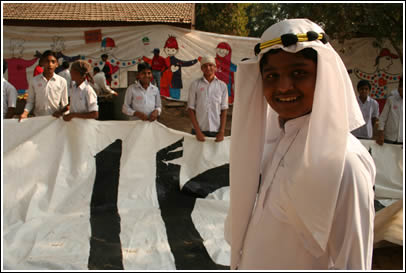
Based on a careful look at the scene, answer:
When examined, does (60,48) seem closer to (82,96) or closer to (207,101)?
(82,96)

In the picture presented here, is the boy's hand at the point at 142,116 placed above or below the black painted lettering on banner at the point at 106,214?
above

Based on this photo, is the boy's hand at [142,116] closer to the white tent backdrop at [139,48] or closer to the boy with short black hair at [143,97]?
the boy with short black hair at [143,97]

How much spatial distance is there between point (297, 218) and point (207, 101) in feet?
11.9

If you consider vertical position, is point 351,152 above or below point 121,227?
above

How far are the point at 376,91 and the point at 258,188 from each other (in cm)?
916

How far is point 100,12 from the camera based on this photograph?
10.5 metres

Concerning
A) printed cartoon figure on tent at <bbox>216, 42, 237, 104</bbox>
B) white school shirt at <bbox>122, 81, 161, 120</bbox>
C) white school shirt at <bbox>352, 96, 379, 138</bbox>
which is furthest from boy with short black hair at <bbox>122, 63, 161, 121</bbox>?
printed cartoon figure on tent at <bbox>216, 42, 237, 104</bbox>

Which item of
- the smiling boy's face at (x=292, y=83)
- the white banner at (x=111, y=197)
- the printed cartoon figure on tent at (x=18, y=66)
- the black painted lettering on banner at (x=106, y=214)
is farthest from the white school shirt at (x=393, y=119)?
the printed cartoon figure on tent at (x=18, y=66)

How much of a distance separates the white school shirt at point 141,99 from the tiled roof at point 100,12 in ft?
18.2

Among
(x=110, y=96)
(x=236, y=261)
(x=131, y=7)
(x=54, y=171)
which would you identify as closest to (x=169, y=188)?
(x=54, y=171)

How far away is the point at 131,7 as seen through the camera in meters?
11.4

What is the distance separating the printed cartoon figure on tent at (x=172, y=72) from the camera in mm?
9312

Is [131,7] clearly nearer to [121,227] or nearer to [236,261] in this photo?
[121,227]

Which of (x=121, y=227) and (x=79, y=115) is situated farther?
(x=79, y=115)
